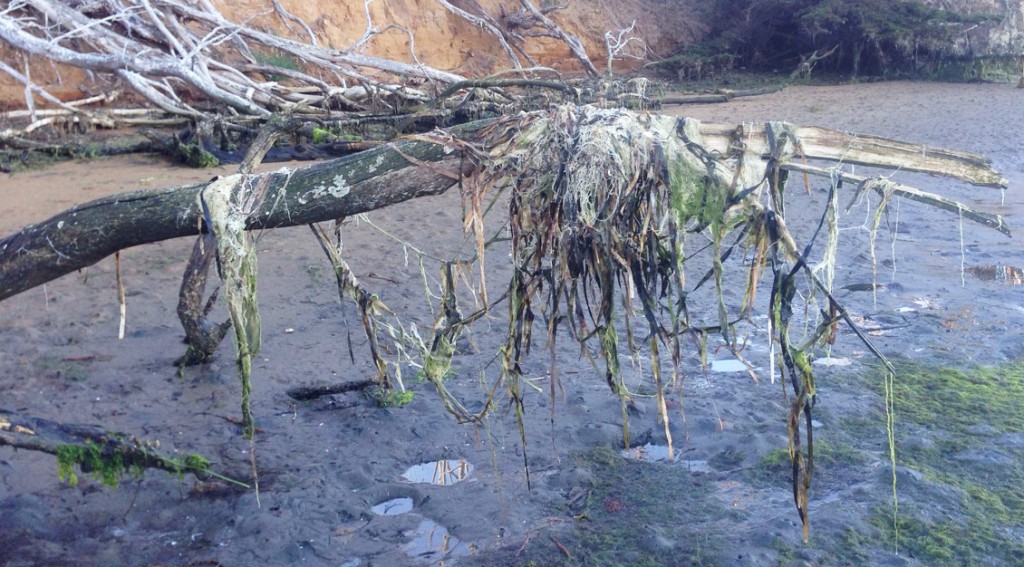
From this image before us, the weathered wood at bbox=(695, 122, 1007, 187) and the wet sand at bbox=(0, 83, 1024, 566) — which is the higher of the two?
the weathered wood at bbox=(695, 122, 1007, 187)

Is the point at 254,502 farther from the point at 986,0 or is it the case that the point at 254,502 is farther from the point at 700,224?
the point at 986,0

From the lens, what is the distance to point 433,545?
3.55m

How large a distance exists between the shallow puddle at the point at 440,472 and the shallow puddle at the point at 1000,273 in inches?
168

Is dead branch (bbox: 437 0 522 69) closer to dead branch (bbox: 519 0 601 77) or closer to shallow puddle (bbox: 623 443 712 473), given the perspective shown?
dead branch (bbox: 519 0 601 77)

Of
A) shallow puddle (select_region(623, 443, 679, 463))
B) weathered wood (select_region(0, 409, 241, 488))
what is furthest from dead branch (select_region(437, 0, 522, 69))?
weathered wood (select_region(0, 409, 241, 488))

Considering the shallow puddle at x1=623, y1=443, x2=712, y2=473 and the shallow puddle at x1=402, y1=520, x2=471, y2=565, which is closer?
the shallow puddle at x1=402, y1=520, x2=471, y2=565

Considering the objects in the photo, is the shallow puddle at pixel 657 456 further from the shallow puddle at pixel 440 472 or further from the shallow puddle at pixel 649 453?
the shallow puddle at pixel 440 472

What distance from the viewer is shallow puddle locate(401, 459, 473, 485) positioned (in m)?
4.02

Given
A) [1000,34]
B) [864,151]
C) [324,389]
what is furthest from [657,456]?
[1000,34]

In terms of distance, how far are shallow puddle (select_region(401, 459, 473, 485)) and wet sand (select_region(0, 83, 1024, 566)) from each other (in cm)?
4

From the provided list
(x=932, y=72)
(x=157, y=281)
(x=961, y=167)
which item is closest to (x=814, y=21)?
(x=932, y=72)

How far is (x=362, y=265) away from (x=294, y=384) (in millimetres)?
1762

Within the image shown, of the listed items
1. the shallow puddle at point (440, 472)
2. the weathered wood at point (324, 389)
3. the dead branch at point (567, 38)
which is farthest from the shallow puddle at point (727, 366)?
the dead branch at point (567, 38)

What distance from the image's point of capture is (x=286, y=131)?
4254mm
